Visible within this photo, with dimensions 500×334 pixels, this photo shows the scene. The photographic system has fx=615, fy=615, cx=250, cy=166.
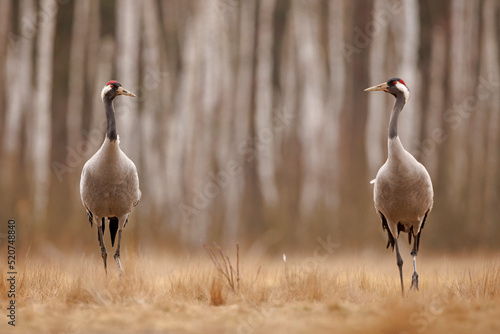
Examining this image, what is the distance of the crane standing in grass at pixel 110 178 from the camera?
240 inches

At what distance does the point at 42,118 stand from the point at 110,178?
7709mm

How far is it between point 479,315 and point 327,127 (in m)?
11.4

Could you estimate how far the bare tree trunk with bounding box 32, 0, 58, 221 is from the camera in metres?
13.1

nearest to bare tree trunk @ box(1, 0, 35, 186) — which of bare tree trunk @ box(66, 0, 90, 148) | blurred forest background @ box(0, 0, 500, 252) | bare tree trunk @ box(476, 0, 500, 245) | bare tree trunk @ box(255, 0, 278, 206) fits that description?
blurred forest background @ box(0, 0, 500, 252)

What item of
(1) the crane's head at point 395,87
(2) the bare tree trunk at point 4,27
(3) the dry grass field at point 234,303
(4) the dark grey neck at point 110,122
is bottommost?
(3) the dry grass field at point 234,303

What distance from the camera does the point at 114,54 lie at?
15.2 m

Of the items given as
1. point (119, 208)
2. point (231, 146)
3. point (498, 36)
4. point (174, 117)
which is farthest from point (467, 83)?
point (119, 208)

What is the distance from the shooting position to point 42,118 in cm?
1313

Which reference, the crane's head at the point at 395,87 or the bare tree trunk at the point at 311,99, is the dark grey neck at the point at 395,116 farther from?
the bare tree trunk at the point at 311,99

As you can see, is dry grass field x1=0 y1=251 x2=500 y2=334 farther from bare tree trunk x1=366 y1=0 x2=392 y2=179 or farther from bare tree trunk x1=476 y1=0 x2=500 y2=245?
bare tree trunk x1=476 y1=0 x2=500 y2=245

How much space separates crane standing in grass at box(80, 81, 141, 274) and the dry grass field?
79cm

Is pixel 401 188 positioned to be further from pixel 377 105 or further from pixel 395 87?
pixel 377 105

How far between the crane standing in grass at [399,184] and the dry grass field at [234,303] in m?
0.71

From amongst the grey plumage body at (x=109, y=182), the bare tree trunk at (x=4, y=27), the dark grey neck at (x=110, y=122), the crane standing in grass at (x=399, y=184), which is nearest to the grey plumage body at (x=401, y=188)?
the crane standing in grass at (x=399, y=184)
